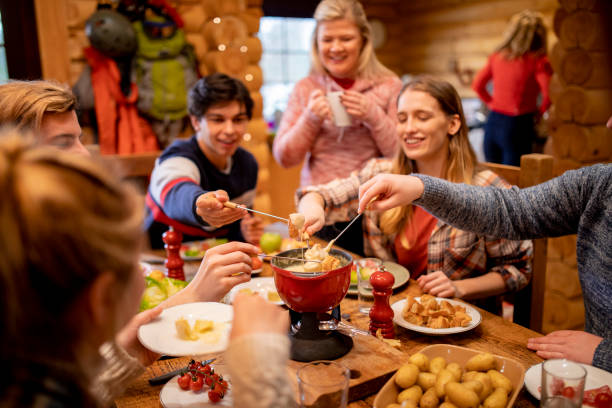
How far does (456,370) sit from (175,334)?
2.07ft

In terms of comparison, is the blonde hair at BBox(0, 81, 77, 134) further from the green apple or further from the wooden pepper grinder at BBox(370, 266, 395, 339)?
the wooden pepper grinder at BBox(370, 266, 395, 339)

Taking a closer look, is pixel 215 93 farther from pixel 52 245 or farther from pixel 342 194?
pixel 52 245

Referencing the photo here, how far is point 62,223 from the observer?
0.64 m

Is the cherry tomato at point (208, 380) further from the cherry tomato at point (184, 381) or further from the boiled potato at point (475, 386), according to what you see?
the boiled potato at point (475, 386)

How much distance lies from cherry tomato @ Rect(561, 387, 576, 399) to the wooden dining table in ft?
0.50

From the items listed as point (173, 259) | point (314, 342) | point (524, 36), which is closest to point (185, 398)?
point (314, 342)

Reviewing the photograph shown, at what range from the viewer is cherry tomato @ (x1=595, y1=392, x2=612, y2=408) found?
1033mm

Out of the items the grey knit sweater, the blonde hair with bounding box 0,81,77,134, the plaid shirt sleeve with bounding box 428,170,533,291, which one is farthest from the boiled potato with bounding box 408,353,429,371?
the blonde hair with bounding box 0,81,77,134

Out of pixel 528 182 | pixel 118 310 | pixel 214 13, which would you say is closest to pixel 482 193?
pixel 528 182

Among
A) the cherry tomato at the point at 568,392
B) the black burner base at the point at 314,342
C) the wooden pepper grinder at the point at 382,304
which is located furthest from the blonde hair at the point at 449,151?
the cherry tomato at the point at 568,392

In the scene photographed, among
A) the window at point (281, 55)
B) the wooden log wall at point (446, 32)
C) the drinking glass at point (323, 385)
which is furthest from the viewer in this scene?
the window at point (281, 55)

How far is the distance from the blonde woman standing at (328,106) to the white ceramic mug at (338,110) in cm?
4

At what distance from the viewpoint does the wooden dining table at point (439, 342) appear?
1.13 metres

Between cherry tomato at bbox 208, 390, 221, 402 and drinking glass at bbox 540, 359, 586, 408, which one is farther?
cherry tomato at bbox 208, 390, 221, 402
